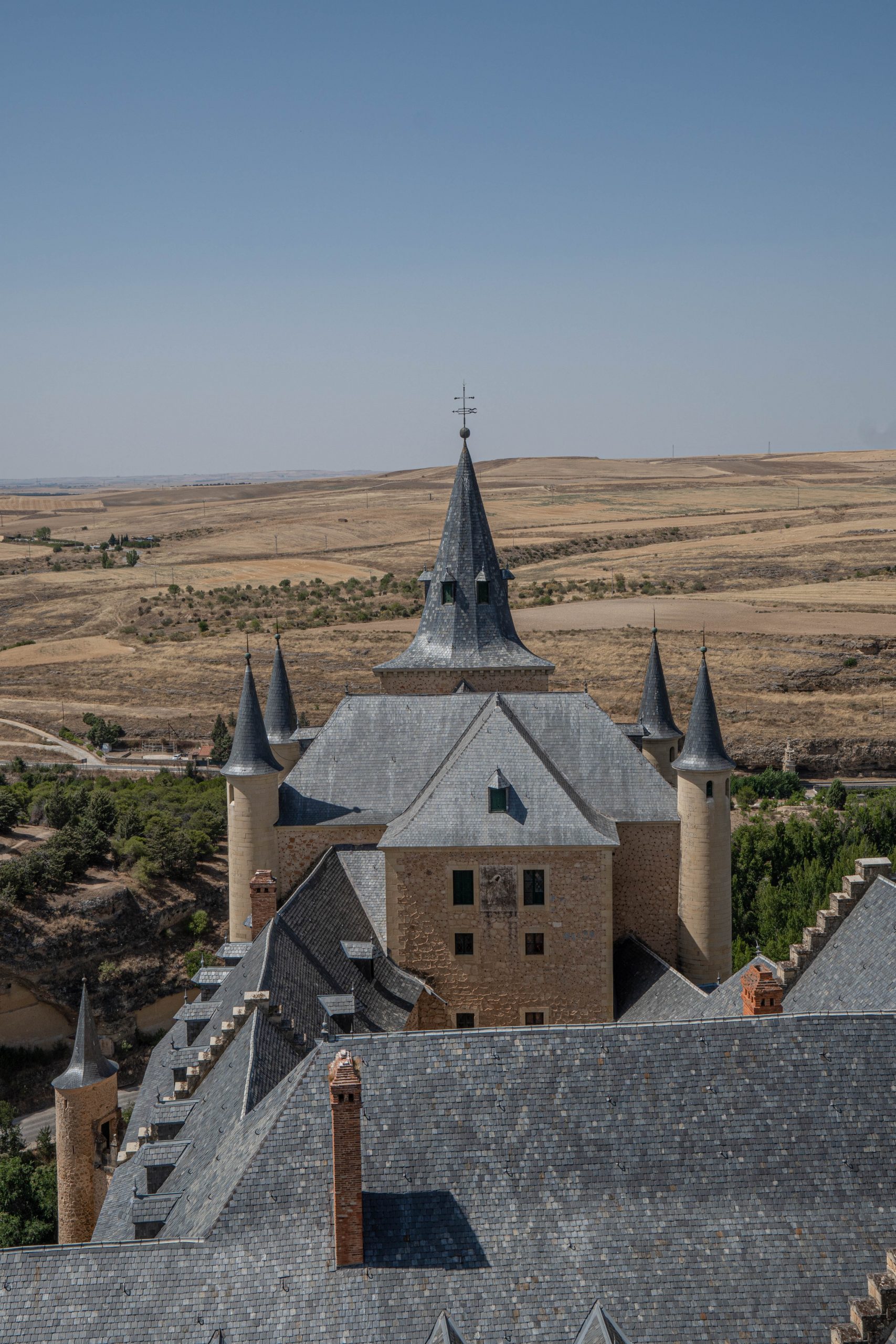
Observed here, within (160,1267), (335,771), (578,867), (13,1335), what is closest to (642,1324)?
(160,1267)

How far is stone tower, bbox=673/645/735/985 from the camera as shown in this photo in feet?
112

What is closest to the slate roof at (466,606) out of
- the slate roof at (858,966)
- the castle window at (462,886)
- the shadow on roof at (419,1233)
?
the castle window at (462,886)

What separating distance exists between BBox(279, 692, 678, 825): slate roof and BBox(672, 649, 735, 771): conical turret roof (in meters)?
1.63

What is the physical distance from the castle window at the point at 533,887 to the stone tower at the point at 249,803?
827 centimetres

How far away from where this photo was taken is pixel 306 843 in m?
35.7

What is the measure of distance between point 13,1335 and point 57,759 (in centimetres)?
6758

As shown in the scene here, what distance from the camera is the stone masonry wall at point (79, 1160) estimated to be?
29281mm

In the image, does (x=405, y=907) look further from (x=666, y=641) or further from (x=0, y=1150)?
(x=666, y=641)

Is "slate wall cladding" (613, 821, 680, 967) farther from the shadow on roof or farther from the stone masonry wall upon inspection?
the shadow on roof

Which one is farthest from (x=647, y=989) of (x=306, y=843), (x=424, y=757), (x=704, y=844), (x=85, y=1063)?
(x=85, y=1063)

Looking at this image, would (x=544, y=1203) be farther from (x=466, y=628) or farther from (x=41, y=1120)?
(x=41, y=1120)

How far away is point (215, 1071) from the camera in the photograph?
24156 mm

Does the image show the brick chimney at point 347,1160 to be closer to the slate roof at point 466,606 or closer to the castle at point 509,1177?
the castle at point 509,1177

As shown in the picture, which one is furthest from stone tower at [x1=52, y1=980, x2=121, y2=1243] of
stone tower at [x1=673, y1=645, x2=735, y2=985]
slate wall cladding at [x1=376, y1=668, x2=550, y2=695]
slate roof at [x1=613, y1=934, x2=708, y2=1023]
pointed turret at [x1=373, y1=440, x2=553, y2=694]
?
pointed turret at [x1=373, y1=440, x2=553, y2=694]
